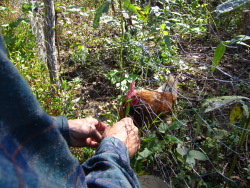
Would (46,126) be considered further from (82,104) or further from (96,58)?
(96,58)

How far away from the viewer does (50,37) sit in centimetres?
266

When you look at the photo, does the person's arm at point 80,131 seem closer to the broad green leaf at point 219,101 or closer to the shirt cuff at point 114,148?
the shirt cuff at point 114,148

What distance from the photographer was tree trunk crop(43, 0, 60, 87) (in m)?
2.54

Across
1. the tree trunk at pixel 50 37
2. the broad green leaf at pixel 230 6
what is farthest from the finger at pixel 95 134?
the tree trunk at pixel 50 37

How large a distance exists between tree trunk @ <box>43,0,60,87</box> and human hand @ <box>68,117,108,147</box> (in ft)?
4.15

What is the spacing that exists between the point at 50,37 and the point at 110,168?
2.00 metres

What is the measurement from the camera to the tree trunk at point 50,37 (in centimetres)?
254

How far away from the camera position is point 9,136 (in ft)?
1.88

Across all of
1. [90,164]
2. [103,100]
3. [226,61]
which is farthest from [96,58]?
[90,164]

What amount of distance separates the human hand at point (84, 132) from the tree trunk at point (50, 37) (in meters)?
1.27

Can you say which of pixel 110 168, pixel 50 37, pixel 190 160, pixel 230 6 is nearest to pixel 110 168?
pixel 110 168

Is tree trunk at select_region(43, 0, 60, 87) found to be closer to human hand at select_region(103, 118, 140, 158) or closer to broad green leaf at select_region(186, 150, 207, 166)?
human hand at select_region(103, 118, 140, 158)

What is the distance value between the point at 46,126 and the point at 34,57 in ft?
9.08

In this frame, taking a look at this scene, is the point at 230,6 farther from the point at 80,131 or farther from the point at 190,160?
the point at 80,131
